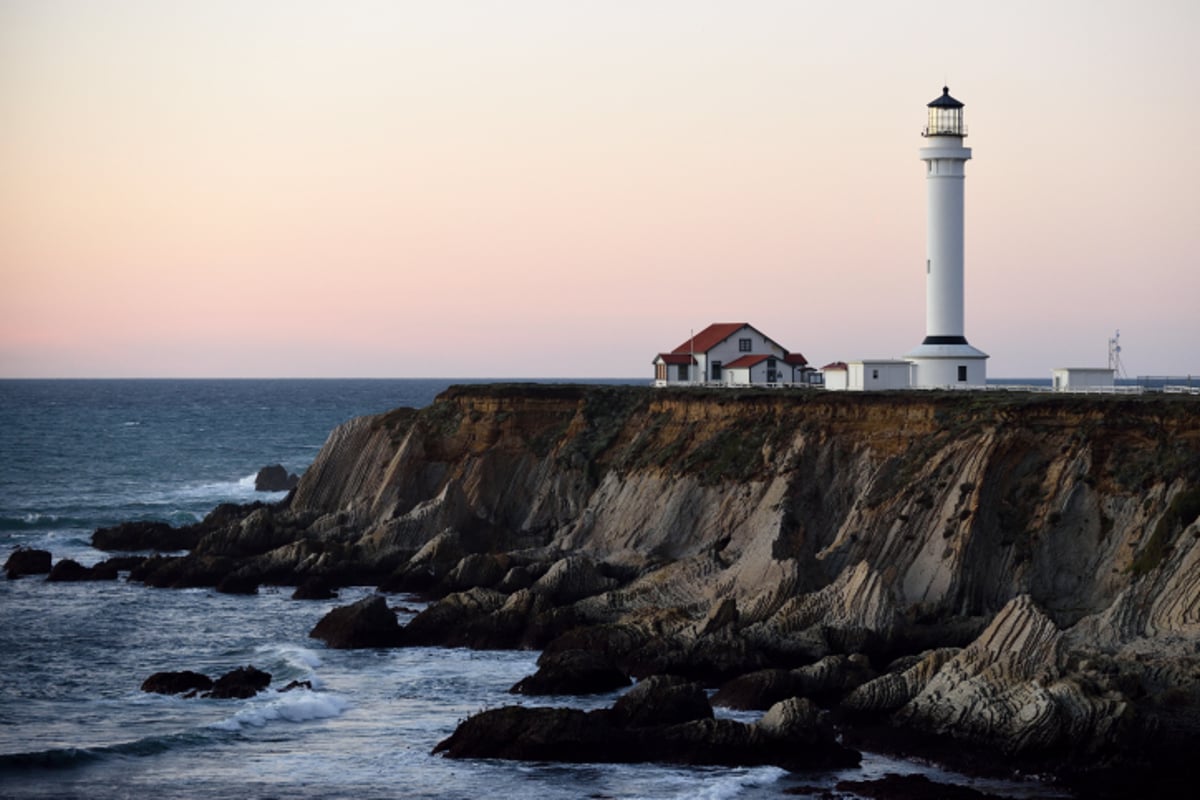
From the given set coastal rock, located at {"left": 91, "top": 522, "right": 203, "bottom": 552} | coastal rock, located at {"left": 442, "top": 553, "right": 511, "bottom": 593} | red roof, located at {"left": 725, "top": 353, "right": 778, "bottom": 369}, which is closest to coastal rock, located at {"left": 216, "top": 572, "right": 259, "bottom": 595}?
coastal rock, located at {"left": 442, "top": 553, "right": 511, "bottom": 593}

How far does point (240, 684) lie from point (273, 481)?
52306 millimetres

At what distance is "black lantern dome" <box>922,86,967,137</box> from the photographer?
202 ft

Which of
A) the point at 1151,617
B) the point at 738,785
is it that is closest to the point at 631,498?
the point at 1151,617

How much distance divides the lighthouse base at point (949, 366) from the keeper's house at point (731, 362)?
811 centimetres

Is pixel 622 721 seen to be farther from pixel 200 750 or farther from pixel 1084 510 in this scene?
pixel 1084 510

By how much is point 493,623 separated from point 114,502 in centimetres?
4444

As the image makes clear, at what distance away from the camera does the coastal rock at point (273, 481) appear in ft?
289

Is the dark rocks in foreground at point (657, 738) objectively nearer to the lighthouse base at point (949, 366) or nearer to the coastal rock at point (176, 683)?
the coastal rock at point (176, 683)

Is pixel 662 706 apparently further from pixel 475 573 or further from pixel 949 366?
pixel 949 366

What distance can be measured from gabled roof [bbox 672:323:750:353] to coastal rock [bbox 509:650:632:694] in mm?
38491

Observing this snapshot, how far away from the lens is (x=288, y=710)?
3500cm

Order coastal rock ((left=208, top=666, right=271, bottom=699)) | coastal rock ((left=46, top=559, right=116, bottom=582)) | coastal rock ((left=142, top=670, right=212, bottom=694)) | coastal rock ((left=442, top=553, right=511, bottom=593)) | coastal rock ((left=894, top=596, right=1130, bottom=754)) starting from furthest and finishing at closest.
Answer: coastal rock ((left=46, top=559, right=116, bottom=582)), coastal rock ((left=442, top=553, right=511, bottom=593)), coastal rock ((left=142, top=670, right=212, bottom=694)), coastal rock ((left=208, top=666, right=271, bottom=699)), coastal rock ((left=894, top=596, right=1130, bottom=754))

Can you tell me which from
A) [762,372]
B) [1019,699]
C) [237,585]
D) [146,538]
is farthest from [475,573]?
[762,372]

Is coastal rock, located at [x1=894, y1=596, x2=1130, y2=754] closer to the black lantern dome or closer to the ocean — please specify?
the ocean
